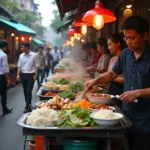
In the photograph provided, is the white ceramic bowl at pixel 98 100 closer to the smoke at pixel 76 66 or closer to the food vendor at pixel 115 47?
the food vendor at pixel 115 47

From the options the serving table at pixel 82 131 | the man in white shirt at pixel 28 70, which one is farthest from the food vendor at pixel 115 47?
the man in white shirt at pixel 28 70

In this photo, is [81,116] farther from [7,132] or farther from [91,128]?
[7,132]

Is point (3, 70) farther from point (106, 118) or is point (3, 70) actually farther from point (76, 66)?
point (106, 118)

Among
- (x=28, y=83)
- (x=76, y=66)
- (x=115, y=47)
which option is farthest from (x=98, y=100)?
(x=76, y=66)

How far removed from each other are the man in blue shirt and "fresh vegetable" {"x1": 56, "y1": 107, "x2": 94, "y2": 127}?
0.54 m

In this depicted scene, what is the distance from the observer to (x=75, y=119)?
376 centimetres

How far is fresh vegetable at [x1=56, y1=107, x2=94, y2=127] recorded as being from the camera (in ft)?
12.1

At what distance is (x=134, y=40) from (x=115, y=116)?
0.97 metres

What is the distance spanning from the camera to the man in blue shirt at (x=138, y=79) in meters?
3.58

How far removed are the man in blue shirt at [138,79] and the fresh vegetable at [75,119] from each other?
1.77 ft

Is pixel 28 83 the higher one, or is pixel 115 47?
pixel 115 47

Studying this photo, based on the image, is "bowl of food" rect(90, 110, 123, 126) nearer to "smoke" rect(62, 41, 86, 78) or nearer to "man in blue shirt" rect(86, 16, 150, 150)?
"man in blue shirt" rect(86, 16, 150, 150)

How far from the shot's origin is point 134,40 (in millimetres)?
3605

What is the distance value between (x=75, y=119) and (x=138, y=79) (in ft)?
3.04
